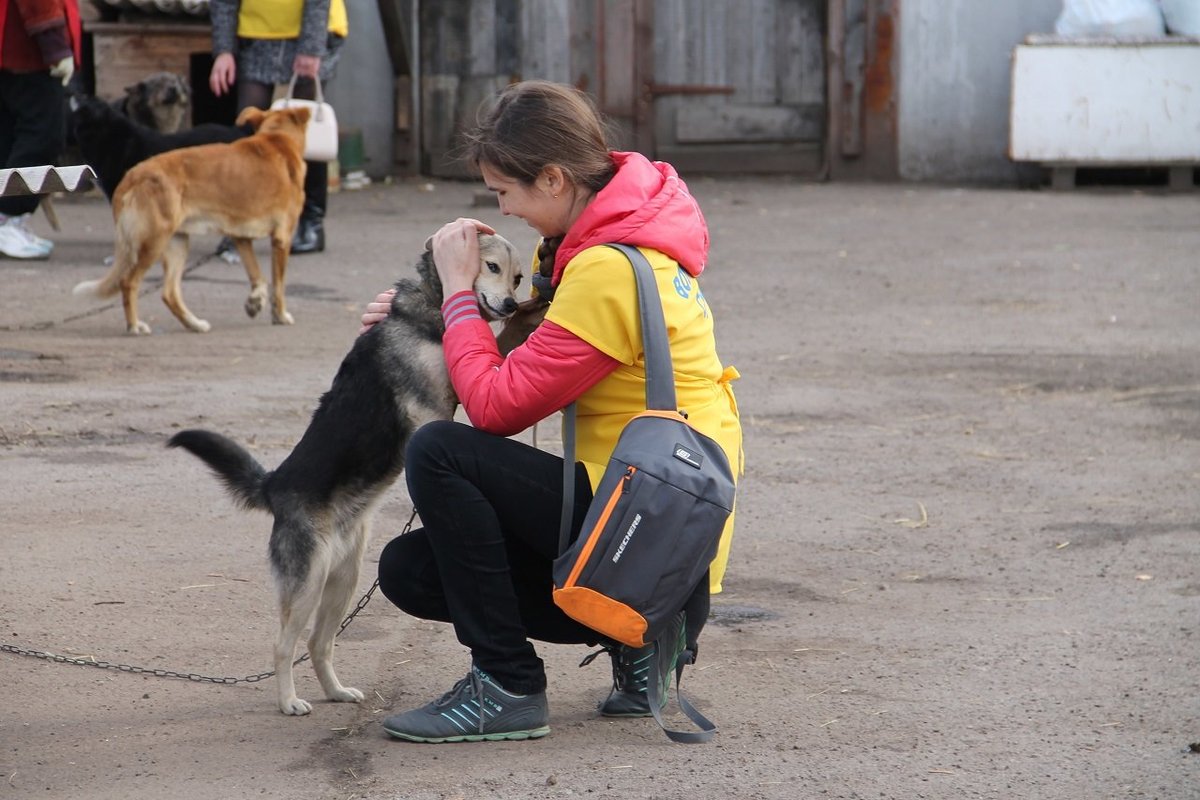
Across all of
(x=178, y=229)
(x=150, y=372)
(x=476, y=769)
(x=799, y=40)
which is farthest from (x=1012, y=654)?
(x=799, y=40)

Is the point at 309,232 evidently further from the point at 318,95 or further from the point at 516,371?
the point at 516,371

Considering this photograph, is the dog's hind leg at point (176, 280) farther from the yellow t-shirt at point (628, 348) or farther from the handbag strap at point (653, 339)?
the handbag strap at point (653, 339)

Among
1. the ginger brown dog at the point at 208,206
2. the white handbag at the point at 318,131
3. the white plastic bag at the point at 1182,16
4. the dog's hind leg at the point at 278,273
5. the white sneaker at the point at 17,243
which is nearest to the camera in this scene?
the ginger brown dog at the point at 208,206

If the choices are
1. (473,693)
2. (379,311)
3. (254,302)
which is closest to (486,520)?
(473,693)

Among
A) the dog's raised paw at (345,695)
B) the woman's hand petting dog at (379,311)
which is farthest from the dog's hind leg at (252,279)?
the dog's raised paw at (345,695)

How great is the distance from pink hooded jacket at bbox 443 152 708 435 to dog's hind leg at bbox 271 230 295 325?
5.12 m

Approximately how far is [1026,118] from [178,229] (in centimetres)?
852

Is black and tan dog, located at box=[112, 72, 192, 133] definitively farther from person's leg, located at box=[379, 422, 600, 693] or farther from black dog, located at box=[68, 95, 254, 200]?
person's leg, located at box=[379, 422, 600, 693]

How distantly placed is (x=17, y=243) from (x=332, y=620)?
7344 mm

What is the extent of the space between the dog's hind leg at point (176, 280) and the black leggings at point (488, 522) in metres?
5.06

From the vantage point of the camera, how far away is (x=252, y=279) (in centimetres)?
845

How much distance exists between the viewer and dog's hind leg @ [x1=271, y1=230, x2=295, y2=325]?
8.24 meters

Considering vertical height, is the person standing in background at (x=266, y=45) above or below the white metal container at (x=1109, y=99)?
above

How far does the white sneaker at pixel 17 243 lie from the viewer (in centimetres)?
1009
